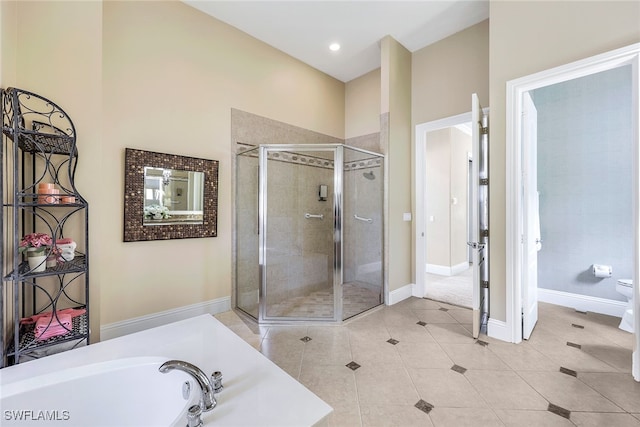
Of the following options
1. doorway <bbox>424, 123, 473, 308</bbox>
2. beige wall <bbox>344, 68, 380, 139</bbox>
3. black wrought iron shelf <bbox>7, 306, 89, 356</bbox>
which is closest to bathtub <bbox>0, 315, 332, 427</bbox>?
black wrought iron shelf <bbox>7, 306, 89, 356</bbox>

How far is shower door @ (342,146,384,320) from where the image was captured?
2879mm

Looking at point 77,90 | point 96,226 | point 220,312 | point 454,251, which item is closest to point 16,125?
point 77,90

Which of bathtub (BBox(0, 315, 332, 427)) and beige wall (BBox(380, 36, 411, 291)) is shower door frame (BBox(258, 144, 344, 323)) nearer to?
beige wall (BBox(380, 36, 411, 291))

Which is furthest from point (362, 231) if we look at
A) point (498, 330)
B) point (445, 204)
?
point (445, 204)

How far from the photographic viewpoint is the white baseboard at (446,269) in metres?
4.68

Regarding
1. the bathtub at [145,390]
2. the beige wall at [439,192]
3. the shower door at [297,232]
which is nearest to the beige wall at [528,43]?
the shower door at [297,232]

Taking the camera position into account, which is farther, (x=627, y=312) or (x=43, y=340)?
(x=627, y=312)

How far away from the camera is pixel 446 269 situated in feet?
15.4

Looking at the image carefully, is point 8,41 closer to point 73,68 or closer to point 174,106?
point 73,68

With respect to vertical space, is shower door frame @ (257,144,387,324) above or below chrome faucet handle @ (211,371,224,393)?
above

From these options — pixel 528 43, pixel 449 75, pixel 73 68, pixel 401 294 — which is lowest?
pixel 401 294

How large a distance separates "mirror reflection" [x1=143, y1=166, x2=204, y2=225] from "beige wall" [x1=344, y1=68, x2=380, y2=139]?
2.44m

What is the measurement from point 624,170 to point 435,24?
8.08 ft

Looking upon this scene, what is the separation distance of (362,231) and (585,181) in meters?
2.50
